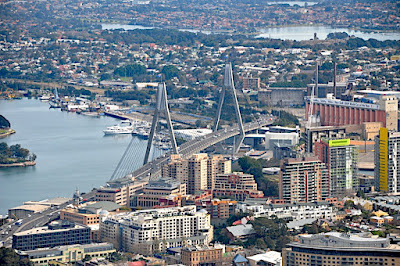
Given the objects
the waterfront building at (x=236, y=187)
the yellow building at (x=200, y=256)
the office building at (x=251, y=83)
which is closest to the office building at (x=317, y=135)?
the waterfront building at (x=236, y=187)

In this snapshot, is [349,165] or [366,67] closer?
[349,165]

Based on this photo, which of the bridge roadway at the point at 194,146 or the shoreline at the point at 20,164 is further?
the shoreline at the point at 20,164

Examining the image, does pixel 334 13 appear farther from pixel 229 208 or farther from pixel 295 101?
pixel 229 208

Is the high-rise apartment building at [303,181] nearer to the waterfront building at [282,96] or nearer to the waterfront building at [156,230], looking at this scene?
the waterfront building at [156,230]

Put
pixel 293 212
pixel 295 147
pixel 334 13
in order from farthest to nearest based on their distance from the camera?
pixel 334 13, pixel 295 147, pixel 293 212

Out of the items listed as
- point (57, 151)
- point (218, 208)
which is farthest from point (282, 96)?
point (218, 208)

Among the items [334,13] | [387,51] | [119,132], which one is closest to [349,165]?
[119,132]
